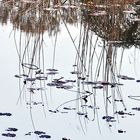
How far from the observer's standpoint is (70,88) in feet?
10.0

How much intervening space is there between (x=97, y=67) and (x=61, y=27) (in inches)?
58.4

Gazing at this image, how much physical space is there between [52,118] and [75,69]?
0.83 metres

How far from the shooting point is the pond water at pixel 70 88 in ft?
8.27

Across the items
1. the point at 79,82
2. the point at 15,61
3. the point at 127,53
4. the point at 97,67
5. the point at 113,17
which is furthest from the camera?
the point at 113,17

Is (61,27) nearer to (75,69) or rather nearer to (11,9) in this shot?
(11,9)

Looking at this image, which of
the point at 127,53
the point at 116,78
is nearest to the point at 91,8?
the point at 127,53

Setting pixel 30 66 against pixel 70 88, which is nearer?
pixel 70 88

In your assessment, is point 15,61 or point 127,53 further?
point 127,53

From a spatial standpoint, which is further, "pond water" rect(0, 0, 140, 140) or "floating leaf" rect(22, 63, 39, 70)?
"floating leaf" rect(22, 63, 39, 70)

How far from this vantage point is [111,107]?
9.18ft

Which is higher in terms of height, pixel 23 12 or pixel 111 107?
pixel 23 12

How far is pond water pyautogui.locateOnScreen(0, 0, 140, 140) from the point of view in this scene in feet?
8.27

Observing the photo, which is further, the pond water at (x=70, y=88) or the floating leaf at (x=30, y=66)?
the floating leaf at (x=30, y=66)

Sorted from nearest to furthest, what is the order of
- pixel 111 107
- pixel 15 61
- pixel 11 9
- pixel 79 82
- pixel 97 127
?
pixel 97 127 < pixel 111 107 < pixel 79 82 < pixel 15 61 < pixel 11 9
